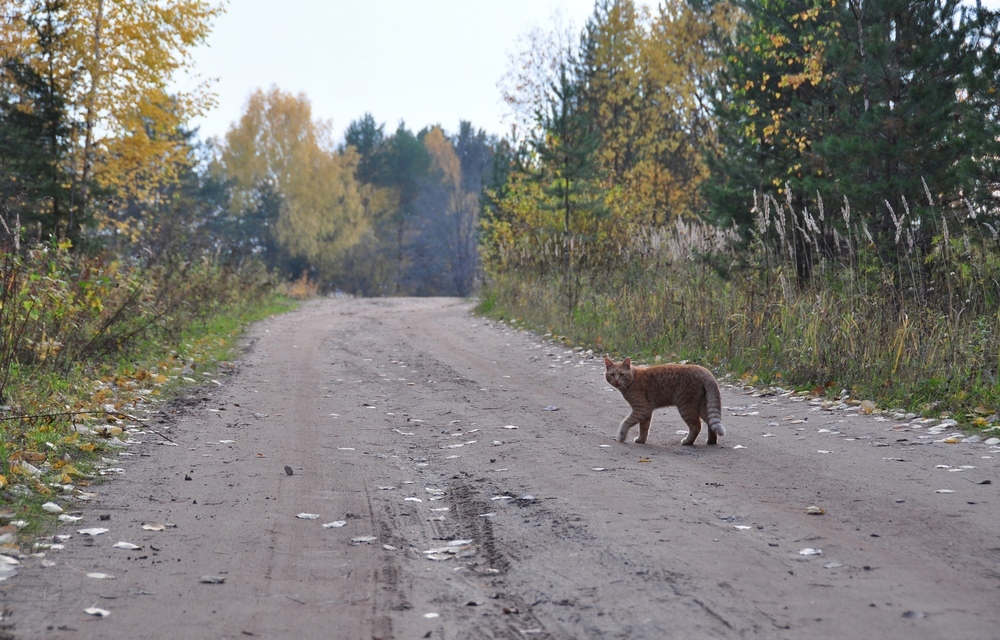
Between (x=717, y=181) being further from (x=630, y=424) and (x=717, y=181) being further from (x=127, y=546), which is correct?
(x=127, y=546)

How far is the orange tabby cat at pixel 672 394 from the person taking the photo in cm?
782

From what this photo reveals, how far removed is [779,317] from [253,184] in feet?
178

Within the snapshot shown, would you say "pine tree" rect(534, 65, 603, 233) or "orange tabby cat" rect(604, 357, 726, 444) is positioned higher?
"pine tree" rect(534, 65, 603, 233)

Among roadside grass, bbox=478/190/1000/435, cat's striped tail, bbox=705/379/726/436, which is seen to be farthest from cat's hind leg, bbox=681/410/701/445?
roadside grass, bbox=478/190/1000/435

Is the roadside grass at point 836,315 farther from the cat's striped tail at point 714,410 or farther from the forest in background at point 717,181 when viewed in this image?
the cat's striped tail at point 714,410

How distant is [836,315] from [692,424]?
436 cm

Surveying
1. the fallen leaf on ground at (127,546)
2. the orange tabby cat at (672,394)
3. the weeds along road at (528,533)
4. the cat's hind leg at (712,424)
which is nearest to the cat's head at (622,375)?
the orange tabby cat at (672,394)

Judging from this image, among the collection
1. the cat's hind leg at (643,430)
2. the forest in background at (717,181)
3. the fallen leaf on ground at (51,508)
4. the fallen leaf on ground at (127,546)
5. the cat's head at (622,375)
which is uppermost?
the forest in background at (717,181)

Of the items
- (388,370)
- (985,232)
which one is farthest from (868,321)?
(388,370)

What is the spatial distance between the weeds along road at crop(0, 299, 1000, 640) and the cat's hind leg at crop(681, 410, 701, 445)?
0.64 ft

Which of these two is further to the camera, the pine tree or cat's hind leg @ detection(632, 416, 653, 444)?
the pine tree

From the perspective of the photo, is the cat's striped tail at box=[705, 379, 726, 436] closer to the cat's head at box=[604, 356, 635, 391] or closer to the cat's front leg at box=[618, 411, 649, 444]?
the cat's front leg at box=[618, 411, 649, 444]

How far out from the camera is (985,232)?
11969 millimetres

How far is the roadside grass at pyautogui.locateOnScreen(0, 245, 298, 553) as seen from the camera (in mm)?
6520
